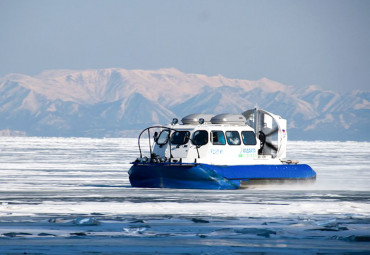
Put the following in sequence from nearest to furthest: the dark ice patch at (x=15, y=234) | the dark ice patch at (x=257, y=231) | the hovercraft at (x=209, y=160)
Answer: the dark ice patch at (x=15, y=234), the dark ice patch at (x=257, y=231), the hovercraft at (x=209, y=160)

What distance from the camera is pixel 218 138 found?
26.1m

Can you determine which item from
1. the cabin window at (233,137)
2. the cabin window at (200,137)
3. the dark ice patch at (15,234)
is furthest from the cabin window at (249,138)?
the dark ice patch at (15,234)

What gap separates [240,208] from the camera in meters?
19.0

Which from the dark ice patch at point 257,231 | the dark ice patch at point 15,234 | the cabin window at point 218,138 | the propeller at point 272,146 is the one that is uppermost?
the cabin window at point 218,138

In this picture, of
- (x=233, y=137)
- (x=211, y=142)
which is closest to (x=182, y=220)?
(x=211, y=142)

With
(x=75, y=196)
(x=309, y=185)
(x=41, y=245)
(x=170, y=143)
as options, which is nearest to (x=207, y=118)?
(x=170, y=143)

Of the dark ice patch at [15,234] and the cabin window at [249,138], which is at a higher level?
the cabin window at [249,138]

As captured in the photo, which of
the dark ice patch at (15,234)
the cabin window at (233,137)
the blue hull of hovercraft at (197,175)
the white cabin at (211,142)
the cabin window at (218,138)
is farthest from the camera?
the cabin window at (233,137)

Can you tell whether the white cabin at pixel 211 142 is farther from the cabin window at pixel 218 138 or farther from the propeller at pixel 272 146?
the propeller at pixel 272 146

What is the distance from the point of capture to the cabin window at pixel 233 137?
2628 cm

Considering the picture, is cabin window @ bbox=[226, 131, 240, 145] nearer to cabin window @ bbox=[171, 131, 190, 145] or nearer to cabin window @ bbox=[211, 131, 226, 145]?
cabin window @ bbox=[211, 131, 226, 145]

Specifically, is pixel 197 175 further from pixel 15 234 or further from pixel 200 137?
Result: pixel 15 234

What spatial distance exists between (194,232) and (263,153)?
15226 millimetres

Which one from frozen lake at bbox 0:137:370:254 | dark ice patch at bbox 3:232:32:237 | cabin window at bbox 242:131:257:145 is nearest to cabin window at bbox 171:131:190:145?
cabin window at bbox 242:131:257:145
